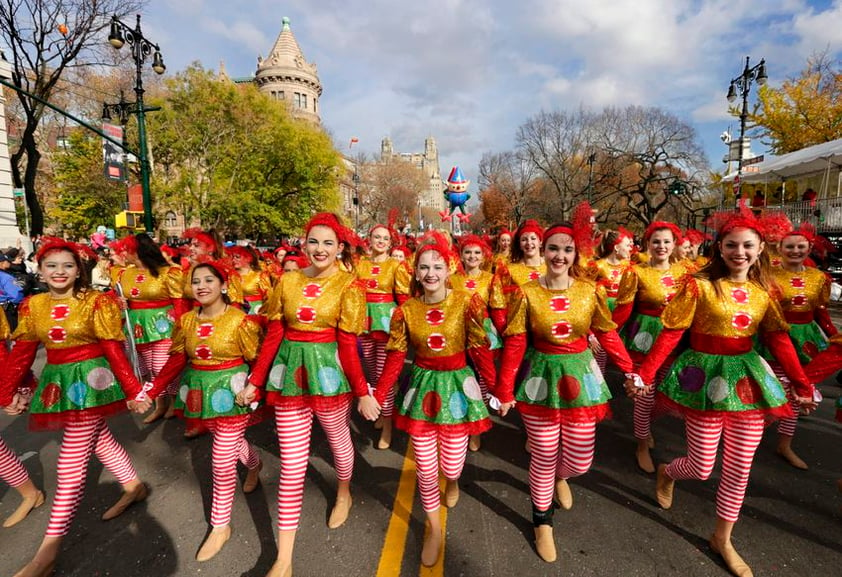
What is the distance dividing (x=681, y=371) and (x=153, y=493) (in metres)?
4.11

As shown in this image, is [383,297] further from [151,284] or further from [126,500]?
[126,500]

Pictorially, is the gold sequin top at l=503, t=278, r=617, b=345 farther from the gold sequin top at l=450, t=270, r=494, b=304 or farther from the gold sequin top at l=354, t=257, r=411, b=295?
the gold sequin top at l=354, t=257, r=411, b=295

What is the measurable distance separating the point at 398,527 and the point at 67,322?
8.83ft

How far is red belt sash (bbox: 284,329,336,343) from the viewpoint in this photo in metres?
2.82

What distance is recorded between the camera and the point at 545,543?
269 cm

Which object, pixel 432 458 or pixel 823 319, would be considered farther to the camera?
pixel 823 319

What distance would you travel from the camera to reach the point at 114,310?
3012 millimetres

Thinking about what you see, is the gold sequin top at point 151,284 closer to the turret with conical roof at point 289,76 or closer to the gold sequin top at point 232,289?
the gold sequin top at point 232,289

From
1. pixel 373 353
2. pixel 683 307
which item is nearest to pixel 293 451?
pixel 373 353

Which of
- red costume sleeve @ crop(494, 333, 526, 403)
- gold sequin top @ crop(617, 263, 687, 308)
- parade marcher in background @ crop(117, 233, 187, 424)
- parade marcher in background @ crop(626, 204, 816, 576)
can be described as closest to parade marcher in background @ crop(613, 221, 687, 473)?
gold sequin top @ crop(617, 263, 687, 308)

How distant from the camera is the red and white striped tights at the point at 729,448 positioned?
2561 millimetres

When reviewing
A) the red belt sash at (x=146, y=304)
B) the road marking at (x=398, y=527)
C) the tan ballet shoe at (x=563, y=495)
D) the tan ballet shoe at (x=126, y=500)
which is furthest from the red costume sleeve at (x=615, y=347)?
the red belt sash at (x=146, y=304)

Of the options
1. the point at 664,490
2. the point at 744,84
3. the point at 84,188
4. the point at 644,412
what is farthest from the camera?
the point at 84,188

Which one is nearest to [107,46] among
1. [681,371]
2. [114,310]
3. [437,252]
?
[114,310]
